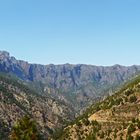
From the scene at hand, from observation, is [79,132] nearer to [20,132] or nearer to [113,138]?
[113,138]

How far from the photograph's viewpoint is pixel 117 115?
17462 cm

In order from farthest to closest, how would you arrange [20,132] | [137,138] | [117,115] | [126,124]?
[117,115], [126,124], [137,138], [20,132]

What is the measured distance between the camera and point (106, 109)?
7687 inches

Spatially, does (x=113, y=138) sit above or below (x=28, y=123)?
below

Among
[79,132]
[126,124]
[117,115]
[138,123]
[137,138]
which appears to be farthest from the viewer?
[79,132]

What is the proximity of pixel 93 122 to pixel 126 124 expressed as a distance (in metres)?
23.2

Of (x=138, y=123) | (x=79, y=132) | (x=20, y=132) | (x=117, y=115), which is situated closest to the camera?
(x=20, y=132)

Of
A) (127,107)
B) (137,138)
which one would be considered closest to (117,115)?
(127,107)

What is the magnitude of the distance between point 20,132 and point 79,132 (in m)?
104

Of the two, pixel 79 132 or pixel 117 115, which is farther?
pixel 79 132

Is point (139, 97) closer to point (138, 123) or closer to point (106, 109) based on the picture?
point (106, 109)

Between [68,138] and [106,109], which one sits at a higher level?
[106,109]

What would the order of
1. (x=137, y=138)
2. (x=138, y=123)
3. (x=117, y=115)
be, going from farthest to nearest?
(x=117, y=115), (x=138, y=123), (x=137, y=138)

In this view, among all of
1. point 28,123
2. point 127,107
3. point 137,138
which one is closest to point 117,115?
point 127,107
